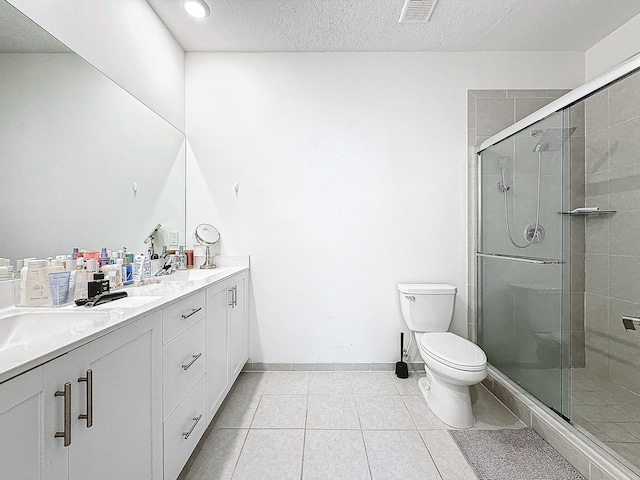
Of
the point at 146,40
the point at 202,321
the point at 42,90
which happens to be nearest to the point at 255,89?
the point at 146,40

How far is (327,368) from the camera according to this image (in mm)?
2604

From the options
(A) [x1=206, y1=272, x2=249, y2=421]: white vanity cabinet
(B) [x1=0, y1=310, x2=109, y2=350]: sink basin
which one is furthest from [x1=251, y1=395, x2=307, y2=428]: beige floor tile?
(B) [x1=0, y1=310, x2=109, y2=350]: sink basin

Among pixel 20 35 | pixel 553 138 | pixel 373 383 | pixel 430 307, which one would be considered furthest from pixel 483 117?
pixel 20 35

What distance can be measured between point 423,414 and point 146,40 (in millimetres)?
2853

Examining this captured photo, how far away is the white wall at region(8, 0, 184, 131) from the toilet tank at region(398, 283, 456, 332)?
7.18 ft

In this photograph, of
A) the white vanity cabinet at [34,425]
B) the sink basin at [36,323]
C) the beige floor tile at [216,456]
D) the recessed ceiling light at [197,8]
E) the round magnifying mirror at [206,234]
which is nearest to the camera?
the white vanity cabinet at [34,425]

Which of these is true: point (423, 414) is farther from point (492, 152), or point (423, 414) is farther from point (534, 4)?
point (534, 4)

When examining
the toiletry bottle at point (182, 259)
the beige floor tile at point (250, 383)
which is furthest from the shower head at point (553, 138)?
the toiletry bottle at point (182, 259)

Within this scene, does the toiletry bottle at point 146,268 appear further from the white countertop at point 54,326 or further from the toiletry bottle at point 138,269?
the white countertop at point 54,326

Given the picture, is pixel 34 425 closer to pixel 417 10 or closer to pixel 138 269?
pixel 138 269

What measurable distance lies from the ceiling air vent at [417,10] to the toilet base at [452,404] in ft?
7.51

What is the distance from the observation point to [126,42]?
1854 millimetres

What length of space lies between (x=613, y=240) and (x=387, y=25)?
2030 millimetres

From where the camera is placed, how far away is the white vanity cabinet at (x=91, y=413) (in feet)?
2.16
